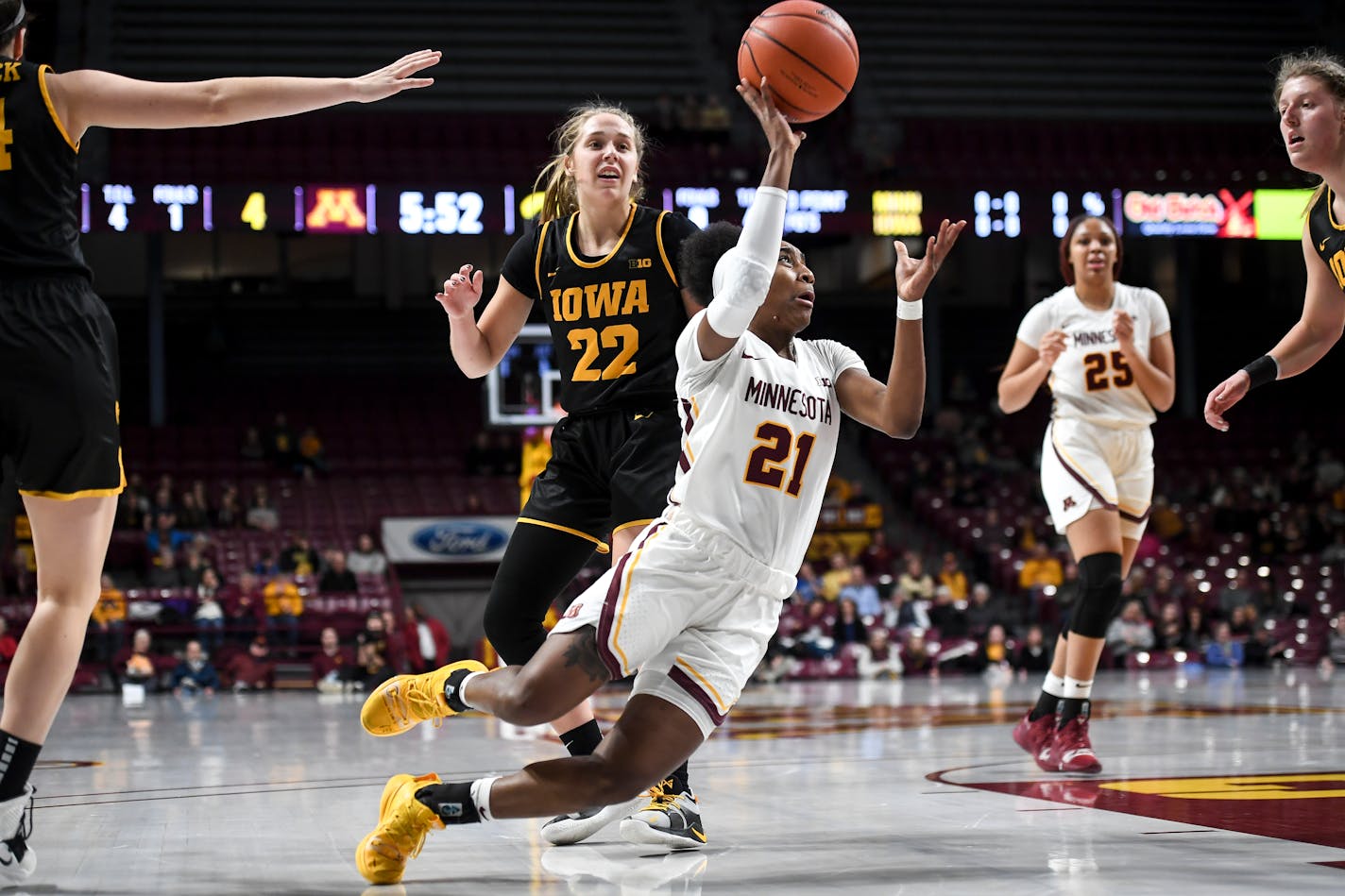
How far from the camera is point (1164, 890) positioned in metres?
3.17

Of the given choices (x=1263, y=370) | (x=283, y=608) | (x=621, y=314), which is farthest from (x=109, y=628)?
(x=1263, y=370)

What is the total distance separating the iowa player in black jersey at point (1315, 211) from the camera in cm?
470

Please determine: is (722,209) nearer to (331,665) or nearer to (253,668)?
(331,665)

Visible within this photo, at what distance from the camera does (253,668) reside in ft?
47.4

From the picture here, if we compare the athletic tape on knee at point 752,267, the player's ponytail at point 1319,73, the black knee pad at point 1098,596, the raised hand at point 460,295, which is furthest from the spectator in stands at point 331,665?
the athletic tape on knee at point 752,267

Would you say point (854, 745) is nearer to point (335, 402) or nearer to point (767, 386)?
point (767, 386)

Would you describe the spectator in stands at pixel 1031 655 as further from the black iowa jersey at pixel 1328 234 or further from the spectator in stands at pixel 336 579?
the black iowa jersey at pixel 1328 234

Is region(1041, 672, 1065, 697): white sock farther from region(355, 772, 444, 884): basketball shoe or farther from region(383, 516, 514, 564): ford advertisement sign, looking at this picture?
Answer: region(383, 516, 514, 564): ford advertisement sign

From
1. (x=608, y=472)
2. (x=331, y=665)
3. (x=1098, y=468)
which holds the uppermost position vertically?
(x=608, y=472)

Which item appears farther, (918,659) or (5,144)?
(918,659)

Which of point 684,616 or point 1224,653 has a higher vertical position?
point 684,616

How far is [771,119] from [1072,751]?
123 inches

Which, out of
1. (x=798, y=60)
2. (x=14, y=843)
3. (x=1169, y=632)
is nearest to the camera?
(x=14, y=843)

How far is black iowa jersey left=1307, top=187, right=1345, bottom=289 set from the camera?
4.79 meters
